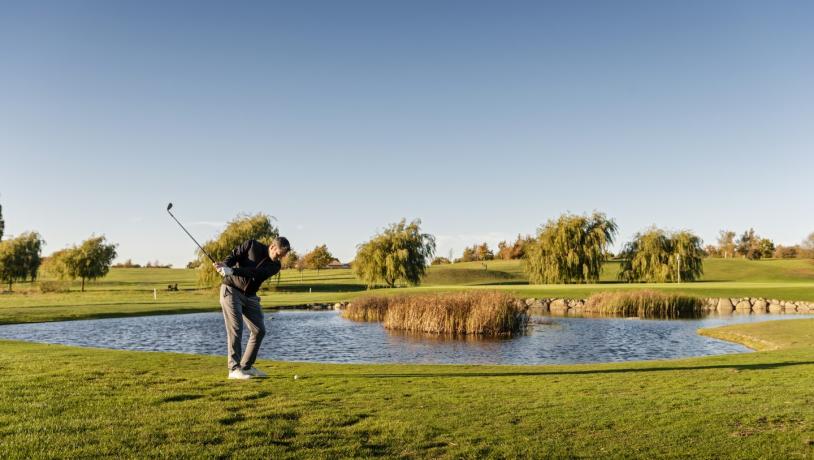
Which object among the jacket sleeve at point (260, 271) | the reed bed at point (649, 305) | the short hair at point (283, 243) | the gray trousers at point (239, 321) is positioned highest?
the short hair at point (283, 243)

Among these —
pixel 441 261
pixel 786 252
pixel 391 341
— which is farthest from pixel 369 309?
pixel 786 252

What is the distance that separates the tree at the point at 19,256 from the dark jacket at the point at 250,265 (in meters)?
77.9

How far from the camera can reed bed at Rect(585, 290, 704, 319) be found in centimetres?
3700

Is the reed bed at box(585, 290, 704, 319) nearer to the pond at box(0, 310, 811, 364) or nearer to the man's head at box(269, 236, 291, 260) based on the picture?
the pond at box(0, 310, 811, 364)

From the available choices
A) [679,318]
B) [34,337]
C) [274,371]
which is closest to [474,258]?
[679,318]

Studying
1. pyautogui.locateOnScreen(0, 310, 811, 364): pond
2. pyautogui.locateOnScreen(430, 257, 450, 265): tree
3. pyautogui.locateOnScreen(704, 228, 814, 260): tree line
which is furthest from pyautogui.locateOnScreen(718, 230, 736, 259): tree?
pyautogui.locateOnScreen(0, 310, 811, 364): pond

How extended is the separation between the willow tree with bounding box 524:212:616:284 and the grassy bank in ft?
166

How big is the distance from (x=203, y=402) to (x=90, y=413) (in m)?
1.41

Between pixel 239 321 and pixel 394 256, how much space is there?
54.4m

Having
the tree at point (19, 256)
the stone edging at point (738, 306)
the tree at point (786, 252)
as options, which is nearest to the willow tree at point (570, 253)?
the stone edging at point (738, 306)

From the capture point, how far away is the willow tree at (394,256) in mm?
65125

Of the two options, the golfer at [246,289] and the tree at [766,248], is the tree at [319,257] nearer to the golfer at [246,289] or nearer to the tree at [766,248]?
the tree at [766,248]

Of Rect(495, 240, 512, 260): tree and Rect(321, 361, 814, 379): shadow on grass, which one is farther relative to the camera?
Rect(495, 240, 512, 260): tree

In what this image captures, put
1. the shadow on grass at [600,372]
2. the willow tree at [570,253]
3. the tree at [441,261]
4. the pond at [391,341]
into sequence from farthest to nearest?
the tree at [441,261] → the willow tree at [570,253] → the pond at [391,341] → the shadow on grass at [600,372]
